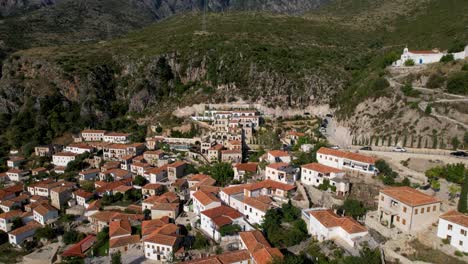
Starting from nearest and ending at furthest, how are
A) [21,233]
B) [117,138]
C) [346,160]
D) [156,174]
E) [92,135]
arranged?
[346,160] → [21,233] → [156,174] → [117,138] → [92,135]

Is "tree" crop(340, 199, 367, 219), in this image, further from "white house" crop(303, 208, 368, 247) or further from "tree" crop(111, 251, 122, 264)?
"tree" crop(111, 251, 122, 264)

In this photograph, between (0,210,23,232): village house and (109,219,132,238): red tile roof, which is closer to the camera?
(109,219,132,238): red tile roof

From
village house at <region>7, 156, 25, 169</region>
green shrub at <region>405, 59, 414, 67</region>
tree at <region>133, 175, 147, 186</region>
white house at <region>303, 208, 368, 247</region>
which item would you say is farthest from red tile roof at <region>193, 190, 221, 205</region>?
green shrub at <region>405, 59, 414, 67</region>

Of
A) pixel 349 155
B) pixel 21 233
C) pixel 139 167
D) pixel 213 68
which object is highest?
pixel 213 68

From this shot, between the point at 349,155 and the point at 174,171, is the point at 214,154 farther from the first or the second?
the point at 349,155

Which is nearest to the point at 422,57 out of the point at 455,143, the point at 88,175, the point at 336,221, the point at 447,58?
the point at 447,58

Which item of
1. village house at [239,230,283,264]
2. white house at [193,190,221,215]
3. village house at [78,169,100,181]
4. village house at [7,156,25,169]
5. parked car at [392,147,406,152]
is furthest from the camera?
village house at [7,156,25,169]

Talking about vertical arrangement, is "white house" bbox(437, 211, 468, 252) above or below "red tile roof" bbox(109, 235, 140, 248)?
above

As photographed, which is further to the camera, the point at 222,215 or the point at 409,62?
the point at 409,62

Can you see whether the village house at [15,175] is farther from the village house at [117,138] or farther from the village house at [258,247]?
the village house at [258,247]
